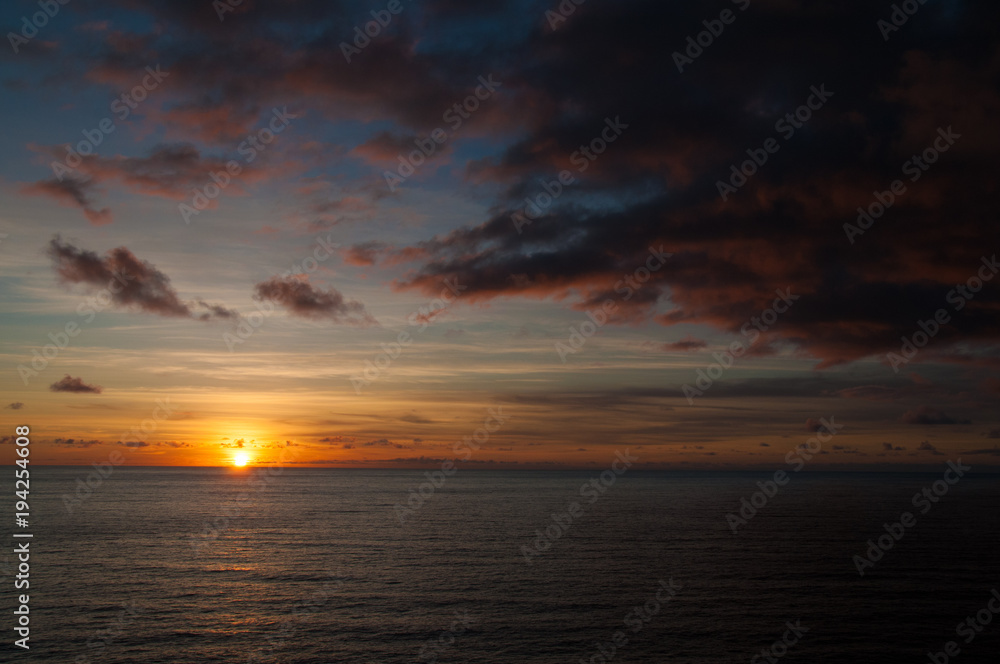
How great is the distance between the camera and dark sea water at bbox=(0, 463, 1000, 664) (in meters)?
40.8

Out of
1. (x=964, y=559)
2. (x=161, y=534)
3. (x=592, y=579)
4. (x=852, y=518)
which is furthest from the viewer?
(x=852, y=518)

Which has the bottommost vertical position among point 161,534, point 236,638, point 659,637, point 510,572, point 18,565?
point 659,637

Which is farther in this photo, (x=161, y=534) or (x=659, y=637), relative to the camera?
(x=161, y=534)

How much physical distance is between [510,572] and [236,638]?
27.8 m

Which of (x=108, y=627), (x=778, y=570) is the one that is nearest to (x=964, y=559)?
(x=778, y=570)

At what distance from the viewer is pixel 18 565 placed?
62.1 meters

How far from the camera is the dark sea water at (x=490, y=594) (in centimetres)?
4075

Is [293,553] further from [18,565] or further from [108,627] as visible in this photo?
[108,627]

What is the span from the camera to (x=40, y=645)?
40188 mm

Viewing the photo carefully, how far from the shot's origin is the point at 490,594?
2121 inches

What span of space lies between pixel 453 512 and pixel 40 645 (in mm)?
96048

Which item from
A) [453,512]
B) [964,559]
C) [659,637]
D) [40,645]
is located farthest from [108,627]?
[453,512]

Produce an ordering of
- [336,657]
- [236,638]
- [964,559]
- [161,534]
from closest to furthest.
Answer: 1. [336,657]
2. [236,638]
3. [964,559]
4. [161,534]

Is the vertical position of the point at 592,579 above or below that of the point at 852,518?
below
